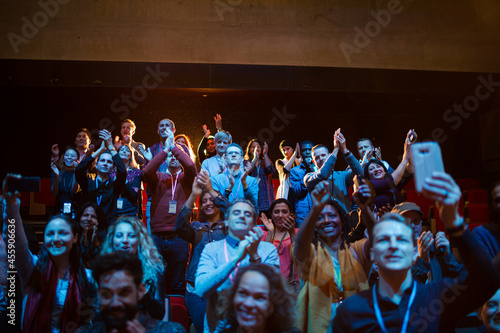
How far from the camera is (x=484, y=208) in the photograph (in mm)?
6184

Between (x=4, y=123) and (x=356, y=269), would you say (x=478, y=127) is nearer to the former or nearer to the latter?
(x=356, y=269)

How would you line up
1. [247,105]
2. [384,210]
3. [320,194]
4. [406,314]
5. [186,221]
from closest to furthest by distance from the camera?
[406,314] < [320,194] < [186,221] < [384,210] < [247,105]

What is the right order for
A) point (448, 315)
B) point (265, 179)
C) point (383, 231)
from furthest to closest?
point (265, 179), point (383, 231), point (448, 315)

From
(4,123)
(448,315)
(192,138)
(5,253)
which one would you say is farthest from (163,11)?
(448,315)

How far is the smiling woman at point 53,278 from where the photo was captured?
2.26 meters

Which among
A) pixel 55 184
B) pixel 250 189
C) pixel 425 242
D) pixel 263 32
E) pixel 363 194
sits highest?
pixel 263 32

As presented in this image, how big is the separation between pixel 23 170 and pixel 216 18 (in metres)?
4.34

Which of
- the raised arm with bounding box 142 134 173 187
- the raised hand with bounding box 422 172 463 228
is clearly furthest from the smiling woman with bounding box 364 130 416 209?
the raised hand with bounding box 422 172 463 228

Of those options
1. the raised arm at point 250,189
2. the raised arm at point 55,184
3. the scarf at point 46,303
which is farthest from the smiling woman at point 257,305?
the raised arm at point 55,184

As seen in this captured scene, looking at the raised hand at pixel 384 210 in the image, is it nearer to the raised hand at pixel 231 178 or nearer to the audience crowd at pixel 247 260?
the audience crowd at pixel 247 260

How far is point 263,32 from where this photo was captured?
7461 millimetres

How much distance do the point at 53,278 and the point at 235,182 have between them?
1887 millimetres

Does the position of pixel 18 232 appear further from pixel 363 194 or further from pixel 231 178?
pixel 231 178

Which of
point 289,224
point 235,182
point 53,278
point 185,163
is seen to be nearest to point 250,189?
point 235,182
